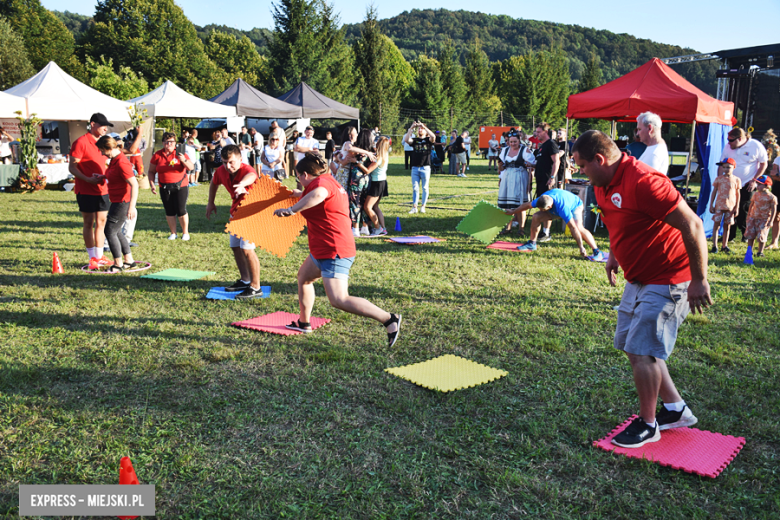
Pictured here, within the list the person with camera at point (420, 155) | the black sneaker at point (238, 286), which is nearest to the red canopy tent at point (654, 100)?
the person with camera at point (420, 155)

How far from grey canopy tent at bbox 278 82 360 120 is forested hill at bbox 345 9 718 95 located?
9341cm

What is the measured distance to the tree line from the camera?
3884 centimetres

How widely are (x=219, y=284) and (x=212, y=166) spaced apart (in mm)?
14564

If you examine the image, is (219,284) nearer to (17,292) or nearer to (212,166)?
(17,292)

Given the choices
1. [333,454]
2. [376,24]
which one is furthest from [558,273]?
[376,24]

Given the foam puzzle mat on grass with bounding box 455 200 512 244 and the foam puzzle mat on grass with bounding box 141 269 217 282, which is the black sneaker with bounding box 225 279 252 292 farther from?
the foam puzzle mat on grass with bounding box 455 200 512 244

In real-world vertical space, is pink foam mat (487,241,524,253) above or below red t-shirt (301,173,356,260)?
below

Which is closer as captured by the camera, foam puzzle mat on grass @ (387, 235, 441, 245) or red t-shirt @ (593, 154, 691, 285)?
red t-shirt @ (593, 154, 691, 285)

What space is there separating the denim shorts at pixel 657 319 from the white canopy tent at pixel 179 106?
17.1 metres

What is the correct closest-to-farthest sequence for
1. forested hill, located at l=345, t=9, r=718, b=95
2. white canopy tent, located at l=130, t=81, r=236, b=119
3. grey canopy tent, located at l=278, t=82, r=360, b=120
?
white canopy tent, located at l=130, t=81, r=236, b=119 < grey canopy tent, located at l=278, t=82, r=360, b=120 < forested hill, located at l=345, t=9, r=718, b=95

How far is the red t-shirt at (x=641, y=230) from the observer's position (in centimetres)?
284

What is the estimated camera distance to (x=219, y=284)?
267 inches

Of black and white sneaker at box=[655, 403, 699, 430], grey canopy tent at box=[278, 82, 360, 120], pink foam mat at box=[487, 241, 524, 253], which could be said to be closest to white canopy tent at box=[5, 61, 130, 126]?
grey canopy tent at box=[278, 82, 360, 120]

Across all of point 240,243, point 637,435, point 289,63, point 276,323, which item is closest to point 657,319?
point 637,435
